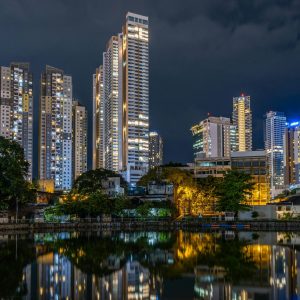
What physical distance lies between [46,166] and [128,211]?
343 ft

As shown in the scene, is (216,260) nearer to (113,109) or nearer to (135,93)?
(135,93)

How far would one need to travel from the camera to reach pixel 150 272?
90.3 feet

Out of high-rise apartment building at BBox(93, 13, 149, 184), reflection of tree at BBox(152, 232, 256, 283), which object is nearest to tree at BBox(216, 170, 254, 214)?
reflection of tree at BBox(152, 232, 256, 283)

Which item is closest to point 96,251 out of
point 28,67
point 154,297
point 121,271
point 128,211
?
point 121,271

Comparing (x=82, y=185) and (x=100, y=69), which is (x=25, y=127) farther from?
(x=82, y=185)

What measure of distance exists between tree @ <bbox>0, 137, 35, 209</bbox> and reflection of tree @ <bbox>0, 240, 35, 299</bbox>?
19.7 m

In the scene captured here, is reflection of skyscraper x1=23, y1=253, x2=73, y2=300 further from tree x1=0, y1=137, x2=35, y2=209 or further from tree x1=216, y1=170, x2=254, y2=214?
tree x1=216, y1=170, x2=254, y2=214

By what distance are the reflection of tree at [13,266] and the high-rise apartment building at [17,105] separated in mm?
134247

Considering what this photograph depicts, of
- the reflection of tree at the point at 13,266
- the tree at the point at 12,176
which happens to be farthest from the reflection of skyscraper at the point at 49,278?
the tree at the point at 12,176

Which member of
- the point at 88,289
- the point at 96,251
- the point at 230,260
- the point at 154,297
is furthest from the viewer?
the point at 96,251

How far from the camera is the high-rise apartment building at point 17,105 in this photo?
172375 mm

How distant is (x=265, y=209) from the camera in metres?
80.7

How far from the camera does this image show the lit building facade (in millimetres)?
104000

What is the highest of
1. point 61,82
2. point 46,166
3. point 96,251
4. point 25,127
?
point 61,82
